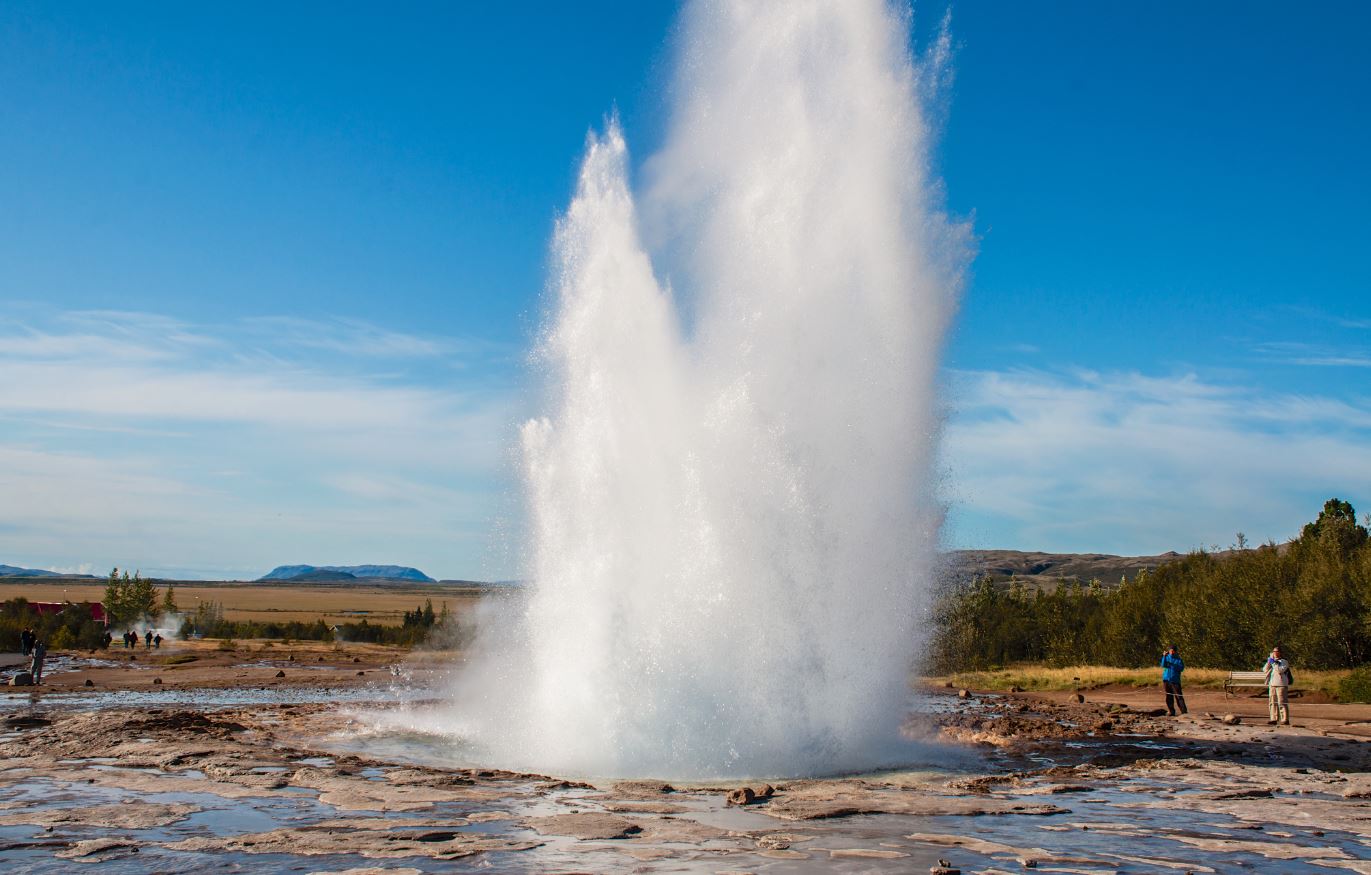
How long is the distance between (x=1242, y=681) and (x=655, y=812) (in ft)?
89.6

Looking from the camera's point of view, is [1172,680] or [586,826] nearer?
[586,826]

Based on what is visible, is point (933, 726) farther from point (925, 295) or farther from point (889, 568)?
point (925, 295)

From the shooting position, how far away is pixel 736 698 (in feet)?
52.0

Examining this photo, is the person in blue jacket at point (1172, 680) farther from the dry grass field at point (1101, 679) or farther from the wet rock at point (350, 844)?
the wet rock at point (350, 844)

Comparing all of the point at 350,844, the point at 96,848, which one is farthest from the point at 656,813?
the point at 96,848

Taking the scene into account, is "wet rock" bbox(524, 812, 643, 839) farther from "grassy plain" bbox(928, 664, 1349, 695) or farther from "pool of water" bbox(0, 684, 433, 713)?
"grassy plain" bbox(928, 664, 1349, 695)

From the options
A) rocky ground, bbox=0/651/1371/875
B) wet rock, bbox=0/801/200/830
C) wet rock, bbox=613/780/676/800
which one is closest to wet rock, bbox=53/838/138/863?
rocky ground, bbox=0/651/1371/875

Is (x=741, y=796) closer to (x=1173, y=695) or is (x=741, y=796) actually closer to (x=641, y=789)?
(x=641, y=789)

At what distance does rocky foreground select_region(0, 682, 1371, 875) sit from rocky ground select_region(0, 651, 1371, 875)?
0.04m

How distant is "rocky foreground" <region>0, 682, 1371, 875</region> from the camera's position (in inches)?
382

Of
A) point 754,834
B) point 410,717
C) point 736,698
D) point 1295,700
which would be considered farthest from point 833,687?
point 1295,700

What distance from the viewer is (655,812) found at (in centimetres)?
1208

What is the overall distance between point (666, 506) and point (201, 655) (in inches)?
1704

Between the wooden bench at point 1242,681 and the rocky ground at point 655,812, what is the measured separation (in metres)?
13.3
